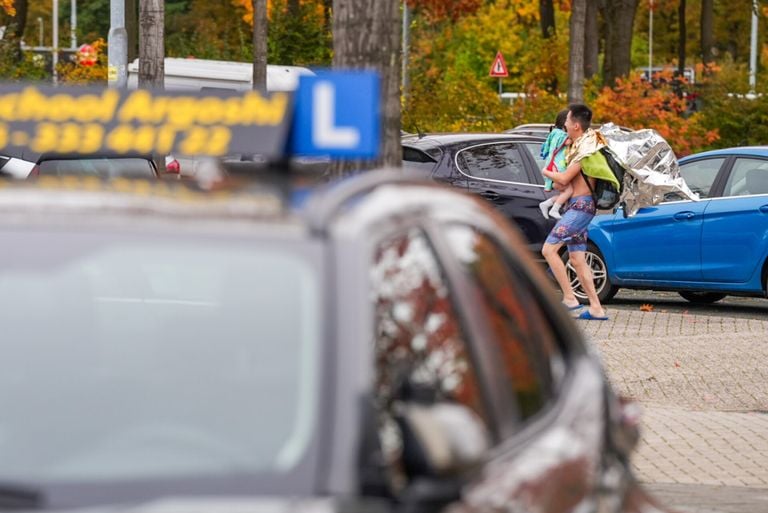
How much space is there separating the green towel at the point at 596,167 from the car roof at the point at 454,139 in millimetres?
3491

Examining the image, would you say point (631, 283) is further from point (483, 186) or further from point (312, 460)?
point (312, 460)

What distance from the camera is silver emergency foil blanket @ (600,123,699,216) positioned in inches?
632

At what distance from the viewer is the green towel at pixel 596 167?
46.9ft

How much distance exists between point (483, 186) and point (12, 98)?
542 inches

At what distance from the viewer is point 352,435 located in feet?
9.60

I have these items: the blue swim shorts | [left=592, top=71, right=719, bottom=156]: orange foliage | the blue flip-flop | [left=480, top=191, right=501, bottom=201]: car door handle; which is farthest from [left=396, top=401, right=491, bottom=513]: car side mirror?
[left=592, top=71, right=719, bottom=156]: orange foliage

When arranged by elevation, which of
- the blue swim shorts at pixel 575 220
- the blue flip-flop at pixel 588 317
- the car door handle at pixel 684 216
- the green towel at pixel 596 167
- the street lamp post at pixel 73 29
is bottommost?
the blue flip-flop at pixel 588 317

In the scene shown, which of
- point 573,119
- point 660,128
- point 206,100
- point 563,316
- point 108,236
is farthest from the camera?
point 660,128

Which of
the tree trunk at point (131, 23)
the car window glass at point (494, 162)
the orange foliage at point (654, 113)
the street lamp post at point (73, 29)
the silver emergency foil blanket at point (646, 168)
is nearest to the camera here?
the silver emergency foil blanket at point (646, 168)

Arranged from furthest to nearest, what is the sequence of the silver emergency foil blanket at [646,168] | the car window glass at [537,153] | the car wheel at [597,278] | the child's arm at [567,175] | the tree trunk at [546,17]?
the tree trunk at [546,17] → the car window glass at [537,153] → the car wheel at [597,278] → the silver emergency foil blanket at [646,168] → the child's arm at [567,175]

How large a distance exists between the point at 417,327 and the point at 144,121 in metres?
0.77

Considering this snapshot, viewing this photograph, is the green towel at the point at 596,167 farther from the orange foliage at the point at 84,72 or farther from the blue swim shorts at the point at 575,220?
the orange foliage at the point at 84,72

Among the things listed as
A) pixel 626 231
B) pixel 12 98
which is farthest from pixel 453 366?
pixel 626 231

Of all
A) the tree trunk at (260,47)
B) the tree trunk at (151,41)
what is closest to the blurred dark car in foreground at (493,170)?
the tree trunk at (151,41)
